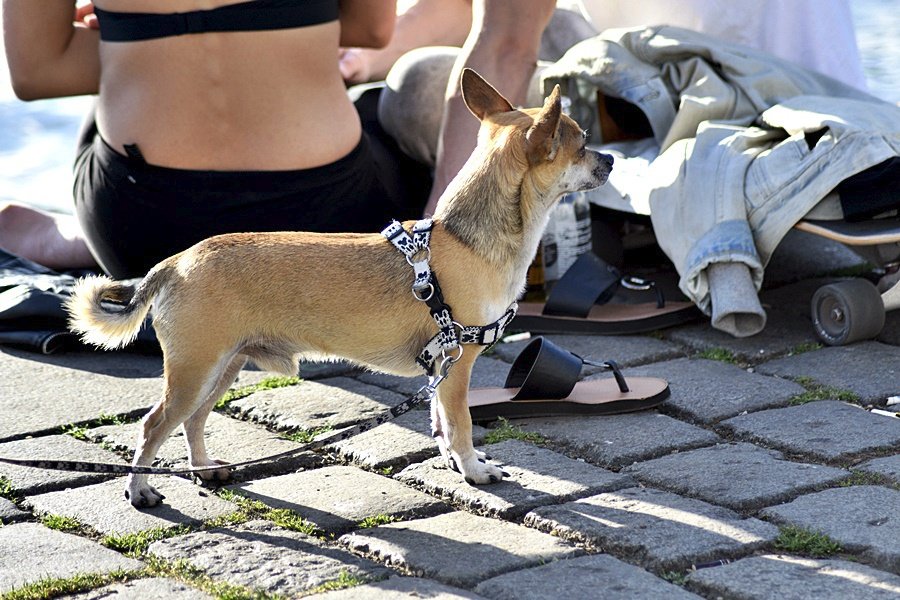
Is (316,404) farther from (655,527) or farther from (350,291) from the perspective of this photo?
(655,527)

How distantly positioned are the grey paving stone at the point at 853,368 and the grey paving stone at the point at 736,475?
2.10ft

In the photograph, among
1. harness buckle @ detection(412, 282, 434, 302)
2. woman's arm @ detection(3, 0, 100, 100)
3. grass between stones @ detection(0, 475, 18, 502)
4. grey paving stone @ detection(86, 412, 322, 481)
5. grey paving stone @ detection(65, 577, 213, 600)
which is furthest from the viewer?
woman's arm @ detection(3, 0, 100, 100)

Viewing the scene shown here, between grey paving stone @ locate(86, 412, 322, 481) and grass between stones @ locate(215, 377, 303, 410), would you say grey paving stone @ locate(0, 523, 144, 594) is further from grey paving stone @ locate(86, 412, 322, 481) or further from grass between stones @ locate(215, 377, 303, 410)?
grass between stones @ locate(215, 377, 303, 410)

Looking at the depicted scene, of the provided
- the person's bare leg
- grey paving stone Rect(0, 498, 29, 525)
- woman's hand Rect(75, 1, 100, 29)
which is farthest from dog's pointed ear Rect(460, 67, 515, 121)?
woman's hand Rect(75, 1, 100, 29)

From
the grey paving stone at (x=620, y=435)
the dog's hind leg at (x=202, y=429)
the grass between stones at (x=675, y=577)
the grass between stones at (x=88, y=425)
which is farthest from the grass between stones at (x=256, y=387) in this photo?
the grass between stones at (x=675, y=577)

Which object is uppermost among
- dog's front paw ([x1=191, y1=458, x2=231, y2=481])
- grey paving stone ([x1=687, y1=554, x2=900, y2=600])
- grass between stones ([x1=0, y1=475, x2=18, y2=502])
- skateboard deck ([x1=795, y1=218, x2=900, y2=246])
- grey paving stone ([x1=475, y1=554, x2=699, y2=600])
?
skateboard deck ([x1=795, y1=218, x2=900, y2=246])

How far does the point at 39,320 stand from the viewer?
14.1 ft

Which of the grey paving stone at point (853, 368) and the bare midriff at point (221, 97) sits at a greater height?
the bare midriff at point (221, 97)

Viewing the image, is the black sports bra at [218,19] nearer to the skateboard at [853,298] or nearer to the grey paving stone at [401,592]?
the skateboard at [853,298]

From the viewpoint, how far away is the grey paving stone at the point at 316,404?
11.6ft

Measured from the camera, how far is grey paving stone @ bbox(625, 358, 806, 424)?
350 centimetres

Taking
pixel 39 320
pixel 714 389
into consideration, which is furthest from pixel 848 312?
pixel 39 320

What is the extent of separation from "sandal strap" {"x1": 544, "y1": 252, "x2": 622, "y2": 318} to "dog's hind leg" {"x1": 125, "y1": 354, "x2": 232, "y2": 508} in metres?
1.81

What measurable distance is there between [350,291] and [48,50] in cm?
232
